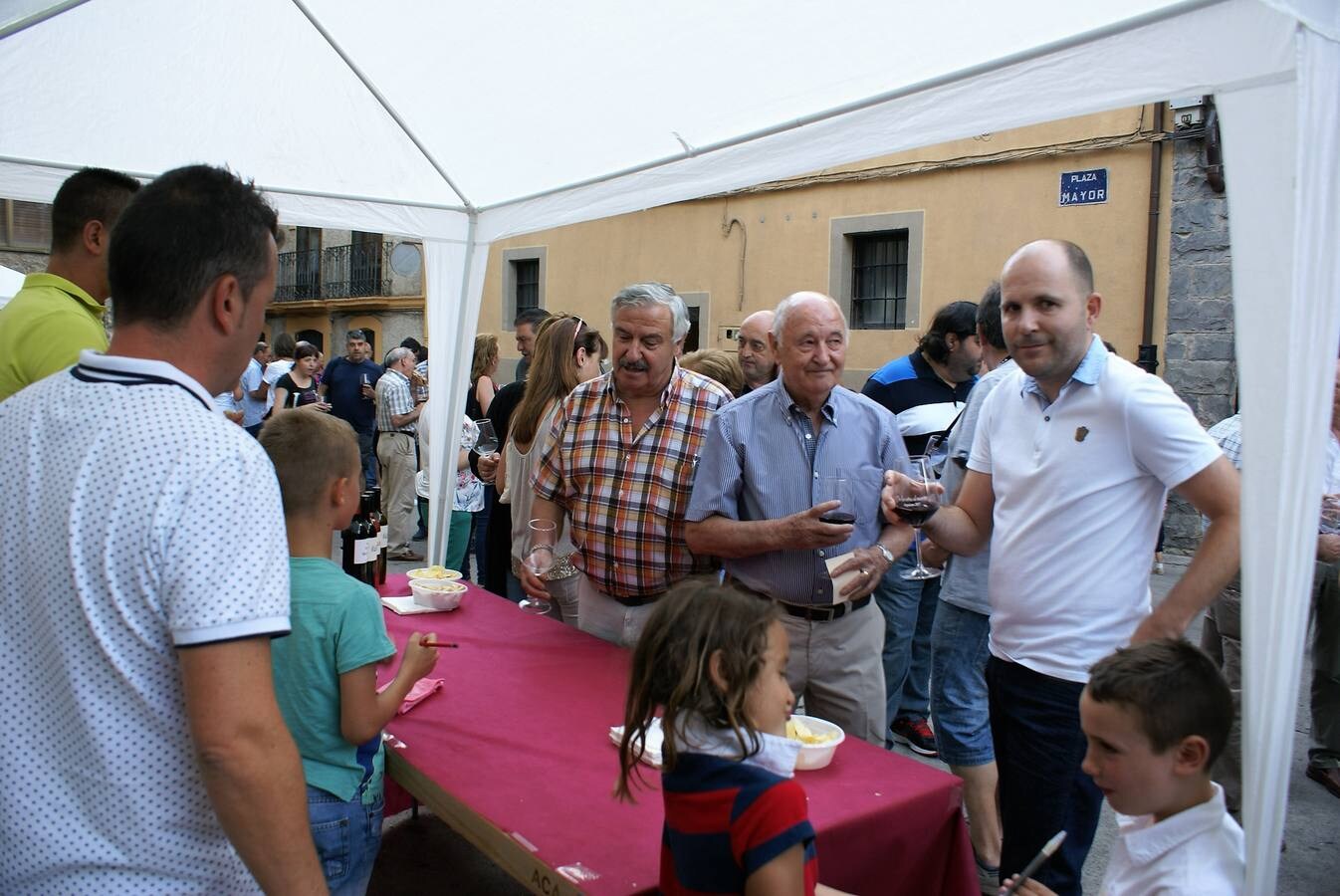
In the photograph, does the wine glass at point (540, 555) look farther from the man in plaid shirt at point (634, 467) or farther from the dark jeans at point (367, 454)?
the dark jeans at point (367, 454)

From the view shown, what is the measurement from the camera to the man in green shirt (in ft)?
7.38

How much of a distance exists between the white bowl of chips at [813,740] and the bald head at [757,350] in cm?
265

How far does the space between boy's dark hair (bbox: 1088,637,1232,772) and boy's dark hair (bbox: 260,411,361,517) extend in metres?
1.49

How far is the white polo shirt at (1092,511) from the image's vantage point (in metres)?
2.05

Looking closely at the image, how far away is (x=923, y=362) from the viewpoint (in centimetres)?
434

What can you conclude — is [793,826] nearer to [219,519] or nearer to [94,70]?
[219,519]

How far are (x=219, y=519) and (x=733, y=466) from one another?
179 cm

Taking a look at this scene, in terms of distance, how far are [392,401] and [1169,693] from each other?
24.0ft

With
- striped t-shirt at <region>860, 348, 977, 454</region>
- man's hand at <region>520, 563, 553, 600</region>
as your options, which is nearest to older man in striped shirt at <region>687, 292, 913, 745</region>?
man's hand at <region>520, 563, 553, 600</region>

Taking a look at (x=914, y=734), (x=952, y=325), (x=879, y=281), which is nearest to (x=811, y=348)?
(x=952, y=325)

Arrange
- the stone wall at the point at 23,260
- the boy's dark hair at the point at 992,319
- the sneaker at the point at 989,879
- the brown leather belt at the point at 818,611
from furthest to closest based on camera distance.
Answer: the stone wall at the point at 23,260
the boy's dark hair at the point at 992,319
the sneaker at the point at 989,879
the brown leather belt at the point at 818,611

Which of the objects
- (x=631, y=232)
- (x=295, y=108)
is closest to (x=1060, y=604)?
(x=295, y=108)

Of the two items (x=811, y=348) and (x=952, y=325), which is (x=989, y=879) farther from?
(x=952, y=325)

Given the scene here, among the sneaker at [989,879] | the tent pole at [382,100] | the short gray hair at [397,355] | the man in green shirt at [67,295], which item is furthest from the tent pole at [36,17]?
the short gray hair at [397,355]
